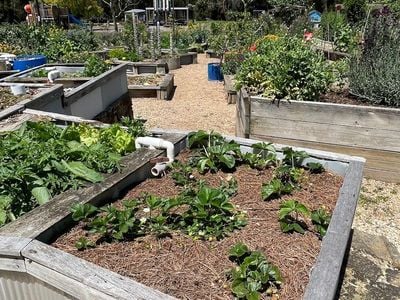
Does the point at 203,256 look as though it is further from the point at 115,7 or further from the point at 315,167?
the point at 115,7

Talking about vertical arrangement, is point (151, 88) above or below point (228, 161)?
below

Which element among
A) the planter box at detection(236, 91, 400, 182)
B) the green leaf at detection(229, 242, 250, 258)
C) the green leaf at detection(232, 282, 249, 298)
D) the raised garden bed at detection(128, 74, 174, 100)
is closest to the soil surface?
the raised garden bed at detection(128, 74, 174, 100)

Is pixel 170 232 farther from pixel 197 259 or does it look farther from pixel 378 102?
pixel 378 102

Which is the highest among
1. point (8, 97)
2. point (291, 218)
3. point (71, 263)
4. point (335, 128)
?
point (8, 97)

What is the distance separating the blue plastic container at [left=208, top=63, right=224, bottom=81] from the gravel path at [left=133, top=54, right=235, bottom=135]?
21 cm

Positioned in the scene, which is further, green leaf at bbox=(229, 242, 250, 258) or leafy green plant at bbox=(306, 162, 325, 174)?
leafy green plant at bbox=(306, 162, 325, 174)

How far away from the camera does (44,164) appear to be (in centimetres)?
243

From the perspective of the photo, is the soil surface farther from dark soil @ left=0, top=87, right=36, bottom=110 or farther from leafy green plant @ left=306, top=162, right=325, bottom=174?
leafy green plant @ left=306, top=162, right=325, bottom=174

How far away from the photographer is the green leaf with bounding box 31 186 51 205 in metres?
2.25

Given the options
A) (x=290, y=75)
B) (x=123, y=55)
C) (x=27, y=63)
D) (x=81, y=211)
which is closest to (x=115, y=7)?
(x=123, y=55)

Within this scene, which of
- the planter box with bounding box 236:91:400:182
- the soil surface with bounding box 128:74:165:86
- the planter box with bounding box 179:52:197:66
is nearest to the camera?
the planter box with bounding box 236:91:400:182

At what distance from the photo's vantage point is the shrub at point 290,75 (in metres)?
4.53

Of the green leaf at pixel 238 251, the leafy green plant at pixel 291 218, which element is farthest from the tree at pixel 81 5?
the green leaf at pixel 238 251

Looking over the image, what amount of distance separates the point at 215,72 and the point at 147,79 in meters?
1.97
